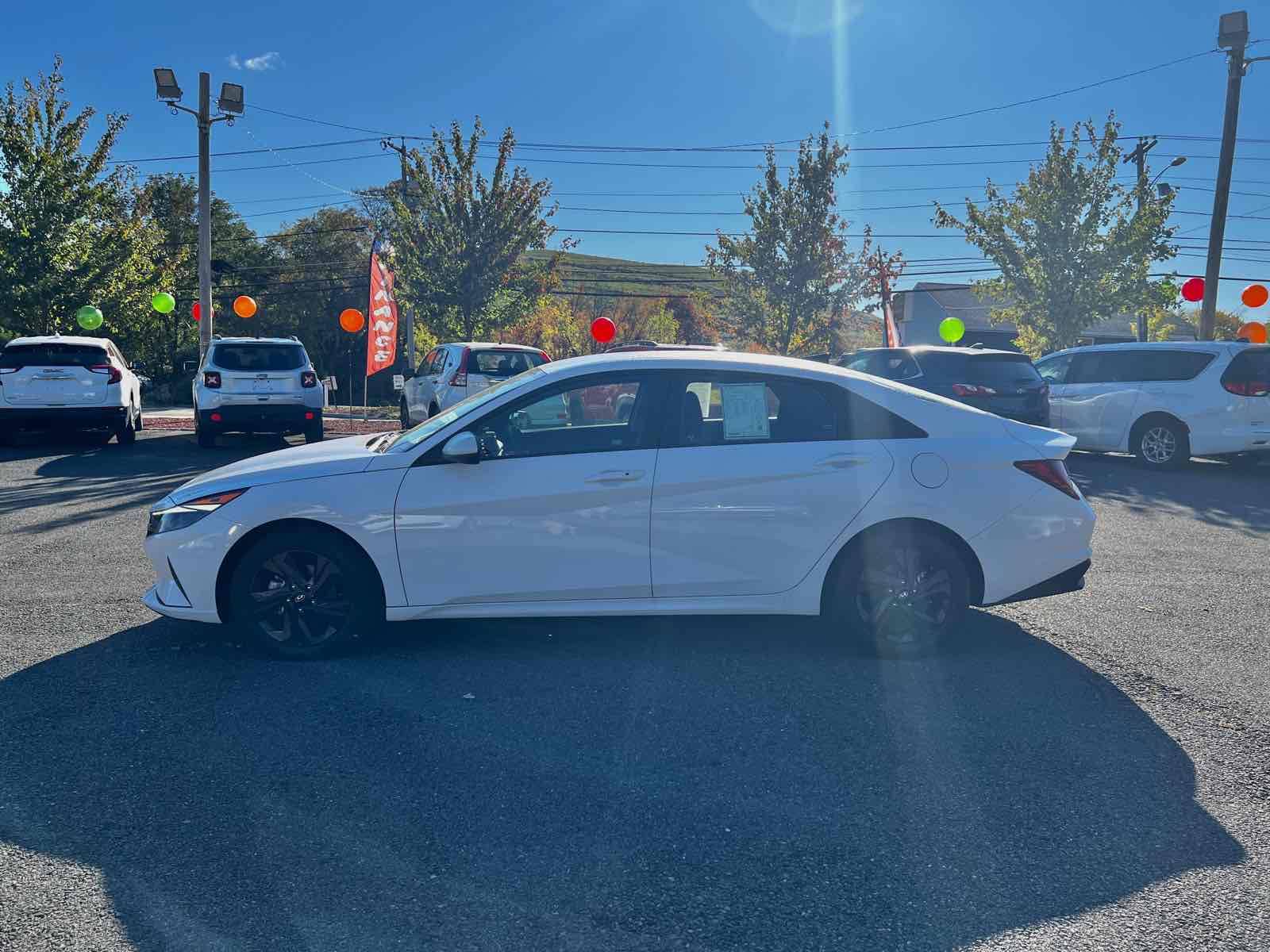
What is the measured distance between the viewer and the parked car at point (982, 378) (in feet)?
44.2

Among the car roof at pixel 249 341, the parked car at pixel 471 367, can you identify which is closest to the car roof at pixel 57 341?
the car roof at pixel 249 341

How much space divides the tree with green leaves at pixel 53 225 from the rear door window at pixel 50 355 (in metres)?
13.2

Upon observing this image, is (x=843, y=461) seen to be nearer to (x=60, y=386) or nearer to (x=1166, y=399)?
(x=1166, y=399)

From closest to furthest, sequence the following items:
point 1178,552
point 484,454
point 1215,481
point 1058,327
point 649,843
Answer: point 649,843, point 484,454, point 1178,552, point 1215,481, point 1058,327

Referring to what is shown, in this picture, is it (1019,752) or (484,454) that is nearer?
(1019,752)

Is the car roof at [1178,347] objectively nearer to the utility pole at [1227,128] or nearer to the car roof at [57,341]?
the utility pole at [1227,128]

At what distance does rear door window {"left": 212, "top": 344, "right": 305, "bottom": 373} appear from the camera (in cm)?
1527

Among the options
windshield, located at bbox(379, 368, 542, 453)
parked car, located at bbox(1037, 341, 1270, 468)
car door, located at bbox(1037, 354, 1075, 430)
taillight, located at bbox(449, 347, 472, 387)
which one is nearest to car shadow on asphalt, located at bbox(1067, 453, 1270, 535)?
parked car, located at bbox(1037, 341, 1270, 468)

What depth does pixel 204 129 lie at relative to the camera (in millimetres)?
24047

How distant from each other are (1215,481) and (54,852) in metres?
12.8

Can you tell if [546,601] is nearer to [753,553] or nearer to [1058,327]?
[753,553]

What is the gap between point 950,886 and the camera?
119 inches

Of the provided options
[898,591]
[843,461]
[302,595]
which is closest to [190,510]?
[302,595]

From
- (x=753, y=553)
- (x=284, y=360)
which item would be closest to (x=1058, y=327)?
(x=284, y=360)
